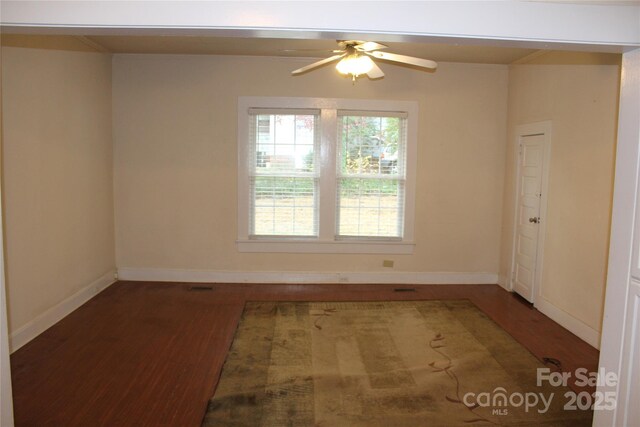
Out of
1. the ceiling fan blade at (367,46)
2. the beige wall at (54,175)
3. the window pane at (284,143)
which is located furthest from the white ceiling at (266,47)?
the ceiling fan blade at (367,46)

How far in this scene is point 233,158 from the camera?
17.2ft

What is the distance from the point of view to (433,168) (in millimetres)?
5367

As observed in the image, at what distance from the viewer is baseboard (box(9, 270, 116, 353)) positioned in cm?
344

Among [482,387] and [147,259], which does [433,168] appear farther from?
[147,259]

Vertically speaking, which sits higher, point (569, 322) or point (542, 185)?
point (542, 185)

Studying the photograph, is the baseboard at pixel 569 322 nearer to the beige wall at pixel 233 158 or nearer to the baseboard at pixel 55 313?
the beige wall at pixel 233 158

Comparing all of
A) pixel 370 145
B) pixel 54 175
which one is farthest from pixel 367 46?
pixel 54 175

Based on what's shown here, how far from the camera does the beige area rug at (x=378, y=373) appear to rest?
8.66ft

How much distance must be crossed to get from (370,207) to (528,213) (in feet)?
5.88

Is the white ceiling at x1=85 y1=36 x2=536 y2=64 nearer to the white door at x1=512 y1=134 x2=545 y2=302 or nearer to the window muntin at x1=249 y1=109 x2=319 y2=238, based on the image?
the window muntin at x1=249 y1=109 x2=319 y2=238

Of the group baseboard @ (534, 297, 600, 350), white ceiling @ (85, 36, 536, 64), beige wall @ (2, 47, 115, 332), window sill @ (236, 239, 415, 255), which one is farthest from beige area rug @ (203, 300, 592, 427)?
white ceiling @ (85, 36, 536, 64)

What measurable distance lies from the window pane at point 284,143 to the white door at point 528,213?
244 centimetres

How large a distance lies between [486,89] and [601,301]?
2.85 metres

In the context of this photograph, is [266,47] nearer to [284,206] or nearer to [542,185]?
[284,206]
